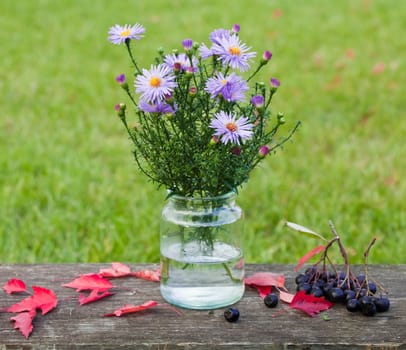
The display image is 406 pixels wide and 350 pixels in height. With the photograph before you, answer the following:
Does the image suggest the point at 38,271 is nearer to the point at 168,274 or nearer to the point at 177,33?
the point at 168,274

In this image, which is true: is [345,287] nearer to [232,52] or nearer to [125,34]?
[232,52]

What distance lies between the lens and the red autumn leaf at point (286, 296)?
6.53 feet

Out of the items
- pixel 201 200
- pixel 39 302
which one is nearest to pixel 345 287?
pixel 201 200

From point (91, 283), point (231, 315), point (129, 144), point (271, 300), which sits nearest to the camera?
point (231, 315)

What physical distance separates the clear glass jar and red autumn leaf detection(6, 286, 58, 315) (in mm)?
302

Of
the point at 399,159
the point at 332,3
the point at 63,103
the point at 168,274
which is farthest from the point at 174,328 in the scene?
the point at 332,3

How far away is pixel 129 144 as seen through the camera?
466cm

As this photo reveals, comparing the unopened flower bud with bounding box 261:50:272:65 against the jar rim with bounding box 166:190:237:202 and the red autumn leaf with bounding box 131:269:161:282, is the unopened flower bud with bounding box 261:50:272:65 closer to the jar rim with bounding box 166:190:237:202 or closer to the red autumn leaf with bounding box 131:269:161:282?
the jar rim with bounding box 166:190:237:202

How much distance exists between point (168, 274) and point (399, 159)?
274 centimetres

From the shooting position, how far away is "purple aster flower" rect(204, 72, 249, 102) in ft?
5.77

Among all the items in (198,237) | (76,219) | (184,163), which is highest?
(184,163)

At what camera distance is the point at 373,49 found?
6.57m

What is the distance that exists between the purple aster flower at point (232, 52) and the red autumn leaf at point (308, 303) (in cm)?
61

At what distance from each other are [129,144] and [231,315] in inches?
114
